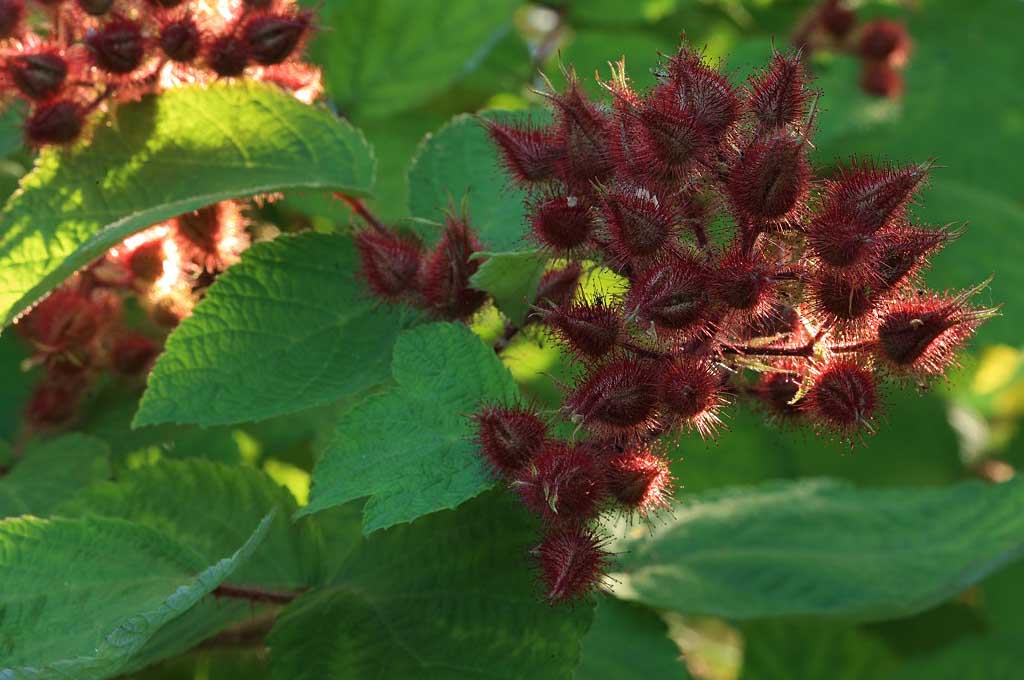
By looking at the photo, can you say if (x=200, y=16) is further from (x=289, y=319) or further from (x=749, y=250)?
(x=749, y=250)

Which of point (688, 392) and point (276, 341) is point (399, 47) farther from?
point (688, 392)

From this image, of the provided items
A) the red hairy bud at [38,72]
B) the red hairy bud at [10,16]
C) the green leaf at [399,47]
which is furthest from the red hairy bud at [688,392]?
the green leaf at [399,47]

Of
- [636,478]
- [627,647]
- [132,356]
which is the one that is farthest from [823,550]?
[132,356]

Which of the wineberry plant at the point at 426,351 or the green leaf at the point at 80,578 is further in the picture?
the green leaf at the point at 80,578

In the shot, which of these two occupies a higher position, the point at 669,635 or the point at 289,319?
the point at 289,319

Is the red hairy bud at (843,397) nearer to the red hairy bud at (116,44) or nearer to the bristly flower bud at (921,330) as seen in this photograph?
the bristly flower bud at (921,330)

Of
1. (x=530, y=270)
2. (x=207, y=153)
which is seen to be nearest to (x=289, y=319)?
(x=207, y=153)
